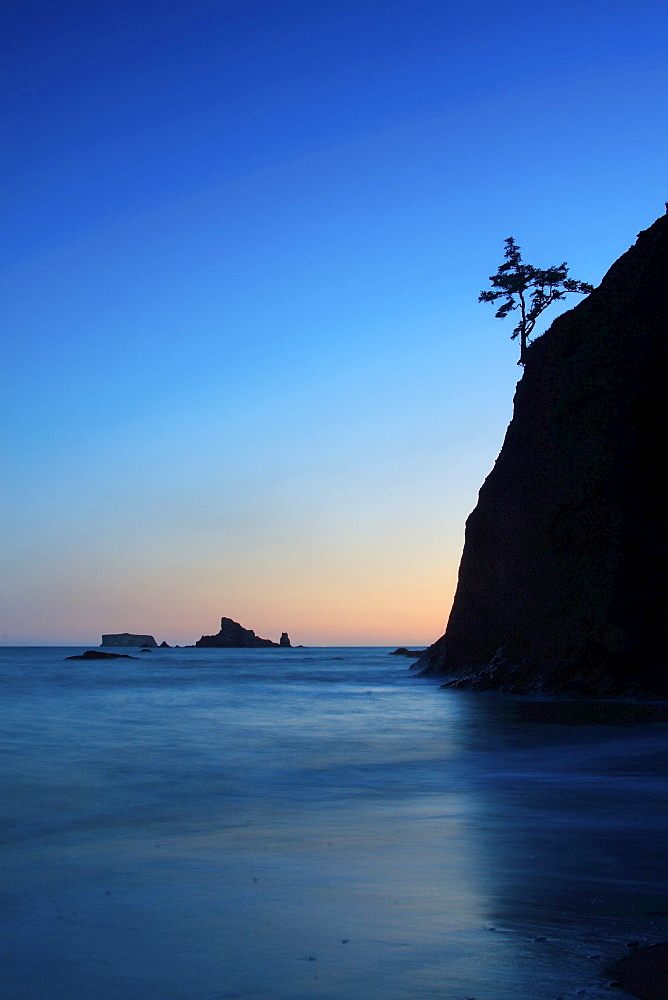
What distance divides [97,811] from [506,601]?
77.3ft

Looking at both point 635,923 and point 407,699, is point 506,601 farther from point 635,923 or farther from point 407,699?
point 635,923

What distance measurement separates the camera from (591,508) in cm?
2556

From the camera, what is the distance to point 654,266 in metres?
26.2

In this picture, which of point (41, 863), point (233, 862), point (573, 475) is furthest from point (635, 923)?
point (573, 475)

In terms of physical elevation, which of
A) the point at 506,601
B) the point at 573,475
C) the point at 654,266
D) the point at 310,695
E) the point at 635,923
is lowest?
the point at 310,695

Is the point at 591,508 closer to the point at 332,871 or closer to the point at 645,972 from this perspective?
the point at 332,871

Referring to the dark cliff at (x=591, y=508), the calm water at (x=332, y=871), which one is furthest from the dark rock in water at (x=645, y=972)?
the dark cliff at (x=591, y=508)

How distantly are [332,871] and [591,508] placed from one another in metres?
21.7

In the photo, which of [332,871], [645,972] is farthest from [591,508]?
[645,972]

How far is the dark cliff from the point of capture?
2334 cm

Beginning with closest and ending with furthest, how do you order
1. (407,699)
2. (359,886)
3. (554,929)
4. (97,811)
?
(554,929)
(359,886)
(97,811)
(407,699)

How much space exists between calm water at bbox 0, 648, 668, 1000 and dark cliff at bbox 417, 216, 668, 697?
9.69m

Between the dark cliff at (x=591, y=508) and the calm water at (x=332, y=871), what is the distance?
9.69 m

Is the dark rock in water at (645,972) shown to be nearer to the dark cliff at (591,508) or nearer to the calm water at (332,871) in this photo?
the calm water at (332,871)
